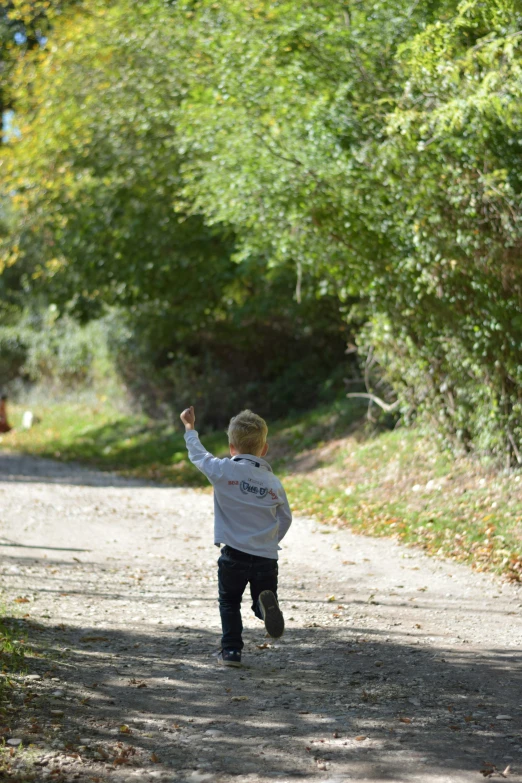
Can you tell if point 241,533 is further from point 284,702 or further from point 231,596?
point 284,702

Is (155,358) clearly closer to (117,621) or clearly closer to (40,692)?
(117,621)

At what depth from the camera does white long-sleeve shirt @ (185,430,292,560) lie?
5.86 meters

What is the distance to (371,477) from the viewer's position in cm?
1387

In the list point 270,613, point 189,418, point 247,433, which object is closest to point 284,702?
point 270,613

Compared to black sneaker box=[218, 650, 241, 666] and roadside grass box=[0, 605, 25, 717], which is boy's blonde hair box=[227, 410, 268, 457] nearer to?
black sneaker box=[218, 650, 241, 666]

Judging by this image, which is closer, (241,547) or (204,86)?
(241,547)

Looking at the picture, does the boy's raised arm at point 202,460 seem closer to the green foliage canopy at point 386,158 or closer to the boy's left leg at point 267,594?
the boy's left leg at point 267,594

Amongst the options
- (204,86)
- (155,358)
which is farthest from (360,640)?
(155,358)

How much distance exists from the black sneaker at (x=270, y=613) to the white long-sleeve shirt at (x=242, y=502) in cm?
24

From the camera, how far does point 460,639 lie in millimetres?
6457

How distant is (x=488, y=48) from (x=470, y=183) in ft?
7.90

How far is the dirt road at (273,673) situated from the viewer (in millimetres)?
4352

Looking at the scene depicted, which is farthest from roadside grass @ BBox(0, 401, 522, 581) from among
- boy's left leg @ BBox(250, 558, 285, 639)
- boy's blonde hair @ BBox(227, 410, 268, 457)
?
boy's blonde hair @ BBox(227, 410, 268, 457)

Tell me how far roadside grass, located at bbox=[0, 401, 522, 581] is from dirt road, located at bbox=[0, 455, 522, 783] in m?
0.69
